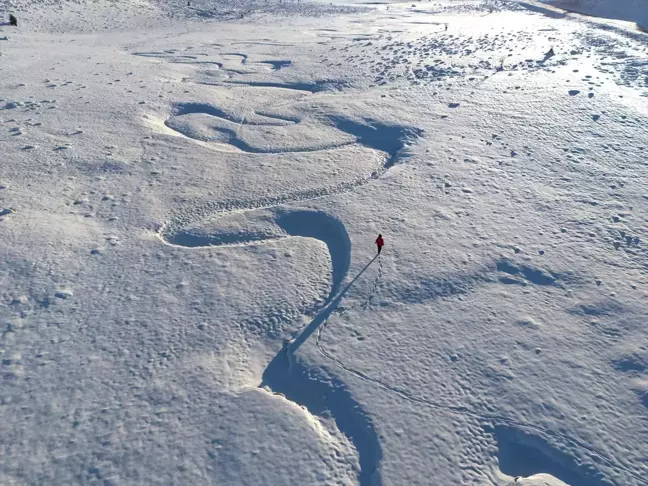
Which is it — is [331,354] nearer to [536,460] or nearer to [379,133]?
[536,460]

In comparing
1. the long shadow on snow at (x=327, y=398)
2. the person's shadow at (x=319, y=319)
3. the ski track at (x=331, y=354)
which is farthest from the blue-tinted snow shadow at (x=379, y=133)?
the long shadow on snow at (x=327, y=398)

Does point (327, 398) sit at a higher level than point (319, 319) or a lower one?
lower

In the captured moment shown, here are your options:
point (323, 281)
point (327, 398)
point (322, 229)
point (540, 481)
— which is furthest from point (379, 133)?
point (540, 481)

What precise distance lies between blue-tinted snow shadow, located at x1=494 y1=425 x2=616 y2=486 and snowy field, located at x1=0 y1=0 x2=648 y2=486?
2cm

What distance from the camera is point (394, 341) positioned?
17.9 feet

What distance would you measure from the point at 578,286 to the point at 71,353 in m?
5.72

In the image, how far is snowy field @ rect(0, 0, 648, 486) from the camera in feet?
14.7

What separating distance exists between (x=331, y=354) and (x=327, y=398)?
51 centimetres

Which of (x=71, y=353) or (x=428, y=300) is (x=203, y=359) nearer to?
(x=71, y=353)

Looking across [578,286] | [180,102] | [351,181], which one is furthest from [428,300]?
[180,102]

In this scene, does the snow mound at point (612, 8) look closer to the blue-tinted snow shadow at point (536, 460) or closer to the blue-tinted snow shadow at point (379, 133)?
the blue-tinted snow shadow at point (379, 133)

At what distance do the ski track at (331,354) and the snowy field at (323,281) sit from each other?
0.03 meters

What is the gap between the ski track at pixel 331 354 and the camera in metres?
4.58

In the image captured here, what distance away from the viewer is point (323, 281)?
631cm
